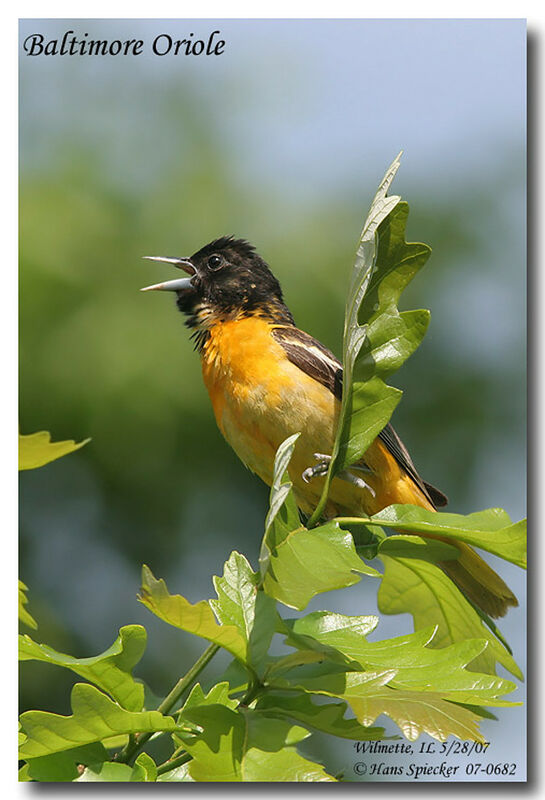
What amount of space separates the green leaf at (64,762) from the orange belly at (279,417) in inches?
31.0

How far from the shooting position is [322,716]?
1158 mm

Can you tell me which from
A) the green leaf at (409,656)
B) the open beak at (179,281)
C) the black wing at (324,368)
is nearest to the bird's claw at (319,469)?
the black wing at (324,368)

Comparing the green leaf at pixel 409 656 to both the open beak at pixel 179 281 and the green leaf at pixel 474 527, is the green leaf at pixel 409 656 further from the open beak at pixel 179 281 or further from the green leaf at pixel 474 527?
the open beak at pixel 179 281

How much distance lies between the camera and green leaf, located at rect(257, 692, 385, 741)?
3.79ft

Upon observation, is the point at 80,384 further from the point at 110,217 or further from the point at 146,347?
the point at 110,217

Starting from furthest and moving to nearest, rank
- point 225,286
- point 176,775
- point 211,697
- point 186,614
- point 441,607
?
point 225,286 < point 441,607 < point 176,775 < point 211,697 < point 186,614

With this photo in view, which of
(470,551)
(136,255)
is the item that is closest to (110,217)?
(136,255)

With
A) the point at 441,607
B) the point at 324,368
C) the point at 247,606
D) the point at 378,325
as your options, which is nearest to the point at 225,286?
the point at 324,368

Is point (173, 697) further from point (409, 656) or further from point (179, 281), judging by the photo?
point (179, 281)

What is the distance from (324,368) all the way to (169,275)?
65 cm

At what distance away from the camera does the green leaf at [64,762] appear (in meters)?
1.20

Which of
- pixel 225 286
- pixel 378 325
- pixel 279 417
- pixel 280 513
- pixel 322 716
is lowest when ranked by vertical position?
pixel 322 716

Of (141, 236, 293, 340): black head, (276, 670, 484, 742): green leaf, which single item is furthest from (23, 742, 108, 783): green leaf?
(141, 236, 293, 340): black head

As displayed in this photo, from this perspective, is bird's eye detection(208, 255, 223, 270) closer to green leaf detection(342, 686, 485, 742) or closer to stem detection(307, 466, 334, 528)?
stem detection(307, 466, 334, 528)
